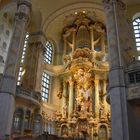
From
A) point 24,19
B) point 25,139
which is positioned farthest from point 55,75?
point 25,139

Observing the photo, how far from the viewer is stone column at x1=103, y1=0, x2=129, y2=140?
A: 1525cm

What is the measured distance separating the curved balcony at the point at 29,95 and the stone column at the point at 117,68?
8295 mm

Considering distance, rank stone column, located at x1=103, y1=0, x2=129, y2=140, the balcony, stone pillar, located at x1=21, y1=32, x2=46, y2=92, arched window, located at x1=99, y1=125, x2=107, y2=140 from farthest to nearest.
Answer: arched window, located at x1=99, y1=125, x2=107, y2=140 < stone pillar, located at x1=21, y1=32, x2=46, y2=92 < the balcony < stone column, located at x1=103, y1=0, x2=129, y2=140

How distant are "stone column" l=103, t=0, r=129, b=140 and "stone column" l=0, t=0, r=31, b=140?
806 centimetres

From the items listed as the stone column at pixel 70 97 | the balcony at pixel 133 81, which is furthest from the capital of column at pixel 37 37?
the balcony at pixel 133 81

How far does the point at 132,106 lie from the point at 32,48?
1520 cm

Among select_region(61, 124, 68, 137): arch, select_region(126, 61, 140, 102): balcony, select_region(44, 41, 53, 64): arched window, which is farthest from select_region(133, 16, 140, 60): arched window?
select_region(61, 124, 68, 137): arch

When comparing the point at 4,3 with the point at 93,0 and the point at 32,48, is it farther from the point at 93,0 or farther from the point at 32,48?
Result: the point at 93,0

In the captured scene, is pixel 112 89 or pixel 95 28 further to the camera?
pixel 95 28

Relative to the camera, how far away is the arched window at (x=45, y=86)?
28484 mm

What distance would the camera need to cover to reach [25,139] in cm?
1400

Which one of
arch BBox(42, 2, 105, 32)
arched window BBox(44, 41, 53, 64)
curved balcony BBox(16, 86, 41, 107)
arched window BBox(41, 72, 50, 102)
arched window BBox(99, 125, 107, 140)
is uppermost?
arch BBox(42, 2, 105, 32)

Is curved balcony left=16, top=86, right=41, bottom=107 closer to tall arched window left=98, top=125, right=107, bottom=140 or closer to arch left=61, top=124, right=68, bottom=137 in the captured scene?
arch left=61, top=124, right=68, bottom=137

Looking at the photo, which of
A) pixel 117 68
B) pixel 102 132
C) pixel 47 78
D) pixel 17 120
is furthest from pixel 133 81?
pixel 47 78
